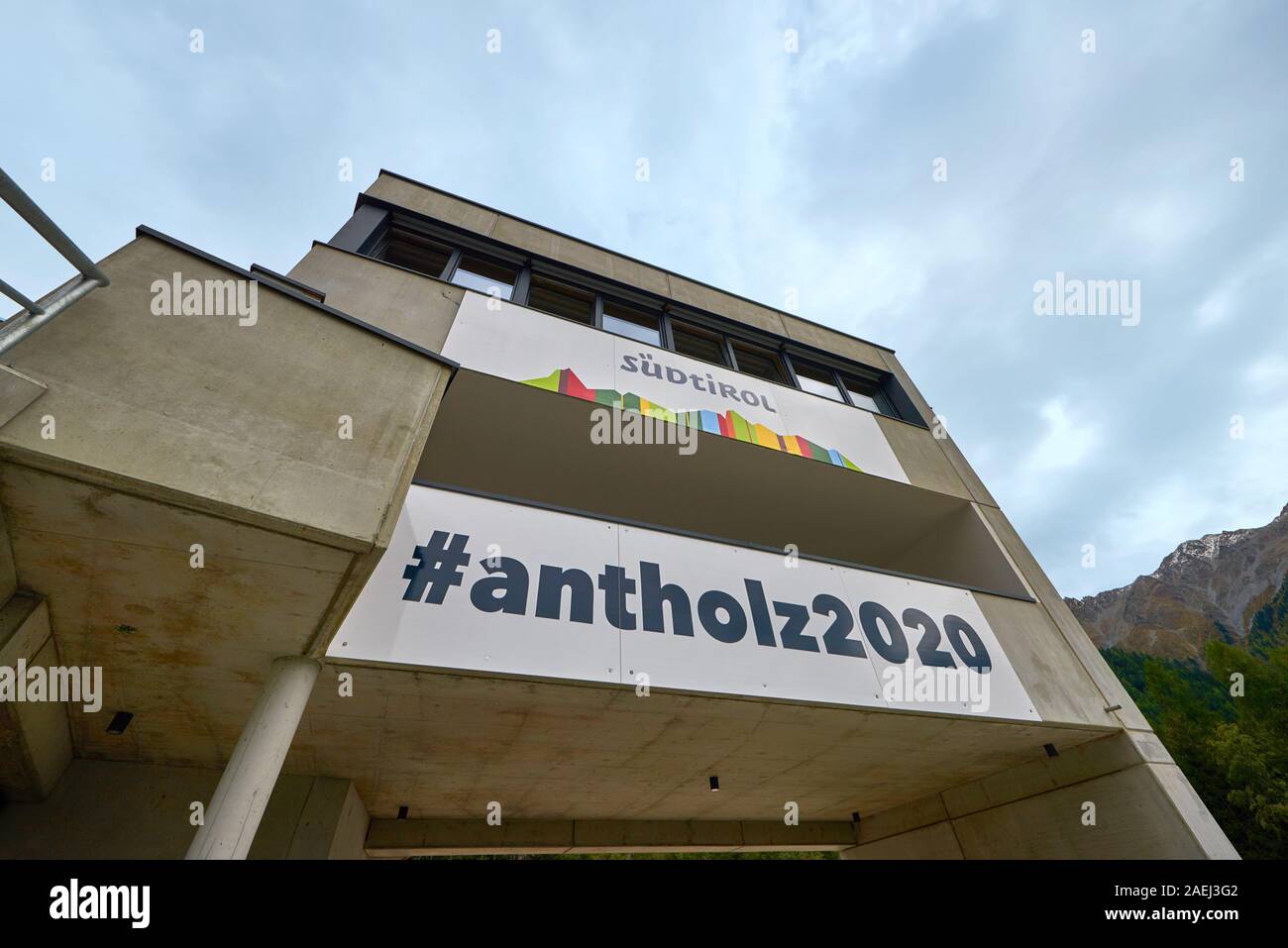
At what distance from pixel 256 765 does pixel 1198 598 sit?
452 feet

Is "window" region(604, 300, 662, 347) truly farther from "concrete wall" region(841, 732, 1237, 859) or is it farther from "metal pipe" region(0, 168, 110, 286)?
"concrete wall" region(841, 732, 1237, 859)

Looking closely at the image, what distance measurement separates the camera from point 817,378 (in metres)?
11.1

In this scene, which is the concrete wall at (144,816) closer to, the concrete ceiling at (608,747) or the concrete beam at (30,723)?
the concrete beam at (30,723)

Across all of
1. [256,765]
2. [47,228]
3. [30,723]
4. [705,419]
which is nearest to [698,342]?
[705,419]

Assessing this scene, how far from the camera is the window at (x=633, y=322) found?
947 centimetres

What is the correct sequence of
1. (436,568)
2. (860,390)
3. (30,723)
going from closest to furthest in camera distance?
(30,723), (436,568), (860,390)

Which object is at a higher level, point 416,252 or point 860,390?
point 416,252

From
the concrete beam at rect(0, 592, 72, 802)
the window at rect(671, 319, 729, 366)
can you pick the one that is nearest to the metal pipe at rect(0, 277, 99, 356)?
the concrete beam at rect(0, 592, 72, 802)

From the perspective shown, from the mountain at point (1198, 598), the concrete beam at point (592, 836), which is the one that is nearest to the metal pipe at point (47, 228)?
the concrete beam at point (592, 836)

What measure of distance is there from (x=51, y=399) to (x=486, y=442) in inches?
198

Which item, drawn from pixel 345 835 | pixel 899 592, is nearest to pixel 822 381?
pixel 899 592

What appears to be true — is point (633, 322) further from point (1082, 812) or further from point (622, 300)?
point (1082, 812)

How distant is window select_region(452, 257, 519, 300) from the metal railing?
5.98 metres

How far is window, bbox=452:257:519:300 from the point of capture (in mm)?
8695
